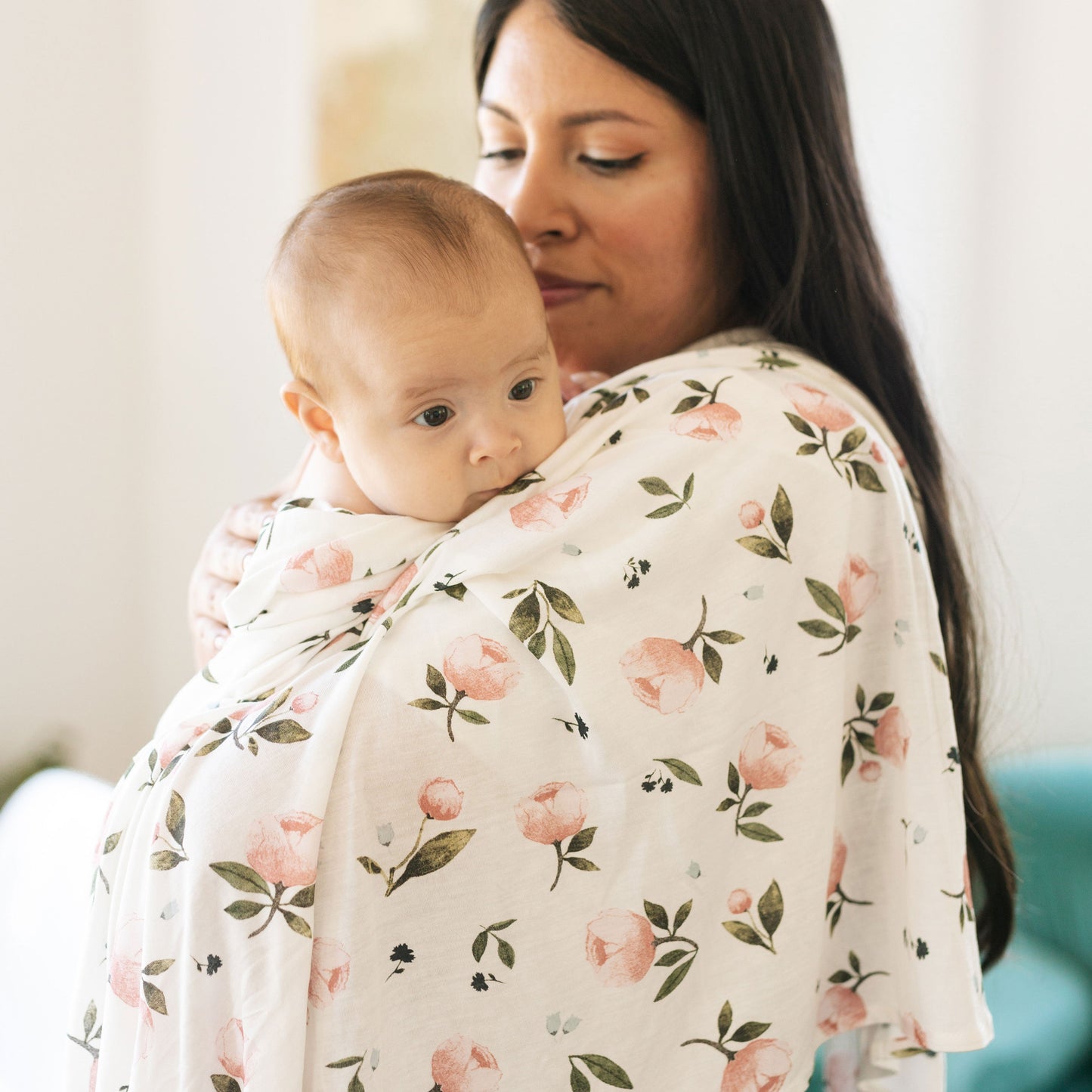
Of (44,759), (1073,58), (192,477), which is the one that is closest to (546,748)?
(1073,58)

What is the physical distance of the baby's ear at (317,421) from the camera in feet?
3.64

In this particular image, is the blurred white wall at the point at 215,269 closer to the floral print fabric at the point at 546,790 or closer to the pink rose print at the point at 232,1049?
the floral print fabric at the point at 546,790

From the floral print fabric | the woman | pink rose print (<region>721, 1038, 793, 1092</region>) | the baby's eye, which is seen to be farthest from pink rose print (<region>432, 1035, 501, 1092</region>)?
the baby's eye

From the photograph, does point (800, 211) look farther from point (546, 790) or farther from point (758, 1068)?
point (758, 1068)

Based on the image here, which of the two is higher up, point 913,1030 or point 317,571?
point 317,571

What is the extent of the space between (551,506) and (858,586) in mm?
321

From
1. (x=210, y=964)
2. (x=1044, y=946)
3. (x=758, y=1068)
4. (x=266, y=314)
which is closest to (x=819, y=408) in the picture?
(x=758, y=1068)

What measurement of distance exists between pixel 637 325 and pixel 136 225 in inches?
81.6

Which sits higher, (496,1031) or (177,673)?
(496,1031)

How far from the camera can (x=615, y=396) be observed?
3.76 ft

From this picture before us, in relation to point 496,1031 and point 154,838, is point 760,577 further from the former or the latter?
point 154,838

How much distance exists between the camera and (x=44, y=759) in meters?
2.77

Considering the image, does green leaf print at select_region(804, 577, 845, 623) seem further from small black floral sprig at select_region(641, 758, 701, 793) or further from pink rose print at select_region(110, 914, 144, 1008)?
pink rose print at select_region(110, 914, 144, 1008)

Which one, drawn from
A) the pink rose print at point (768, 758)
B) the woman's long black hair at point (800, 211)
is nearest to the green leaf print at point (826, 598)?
the pink rose print at point (768, 758)
